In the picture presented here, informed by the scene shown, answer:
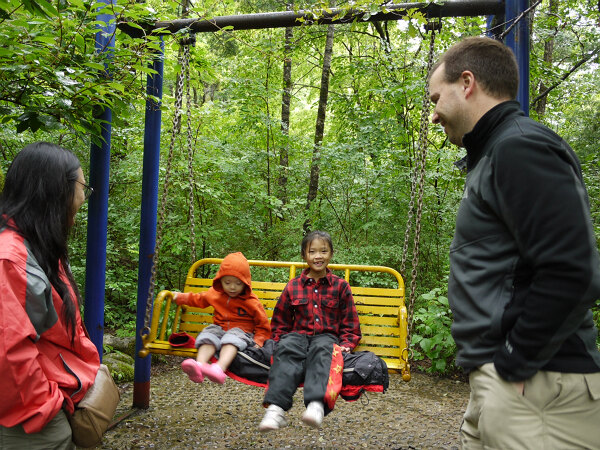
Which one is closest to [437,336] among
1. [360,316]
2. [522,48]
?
[360,316]

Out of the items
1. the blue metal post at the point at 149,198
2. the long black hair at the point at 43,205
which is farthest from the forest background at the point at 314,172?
the long black hair at the point at 43,205

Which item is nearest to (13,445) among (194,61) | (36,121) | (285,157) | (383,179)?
(36,121)

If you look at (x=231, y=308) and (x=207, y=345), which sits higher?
(x=231, y=308)

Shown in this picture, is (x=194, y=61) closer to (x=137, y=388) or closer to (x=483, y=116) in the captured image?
(x=137, y=388)

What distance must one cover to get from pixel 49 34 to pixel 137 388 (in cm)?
290

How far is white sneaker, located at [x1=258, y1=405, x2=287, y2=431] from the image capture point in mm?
2453

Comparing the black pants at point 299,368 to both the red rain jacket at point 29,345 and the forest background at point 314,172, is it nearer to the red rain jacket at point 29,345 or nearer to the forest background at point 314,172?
the red rain jacket at point 29,345

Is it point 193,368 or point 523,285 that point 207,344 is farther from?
point 523,285

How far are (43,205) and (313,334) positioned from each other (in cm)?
201

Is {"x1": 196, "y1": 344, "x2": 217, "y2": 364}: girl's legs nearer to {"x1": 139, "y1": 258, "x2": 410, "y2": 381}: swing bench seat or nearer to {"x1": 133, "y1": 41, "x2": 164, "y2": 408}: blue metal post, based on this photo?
{"x1": 139, "y1": 258, "x2": 410, "y2": 381}: swing bench seat

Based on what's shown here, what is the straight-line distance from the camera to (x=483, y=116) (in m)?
1.35

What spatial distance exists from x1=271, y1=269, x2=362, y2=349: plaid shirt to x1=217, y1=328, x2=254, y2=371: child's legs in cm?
23

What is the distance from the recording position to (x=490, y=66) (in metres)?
1.37

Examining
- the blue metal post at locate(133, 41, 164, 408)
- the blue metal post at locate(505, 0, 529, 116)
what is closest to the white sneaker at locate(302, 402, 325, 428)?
the blue metal post at locate(133, 41, 164, 408)
